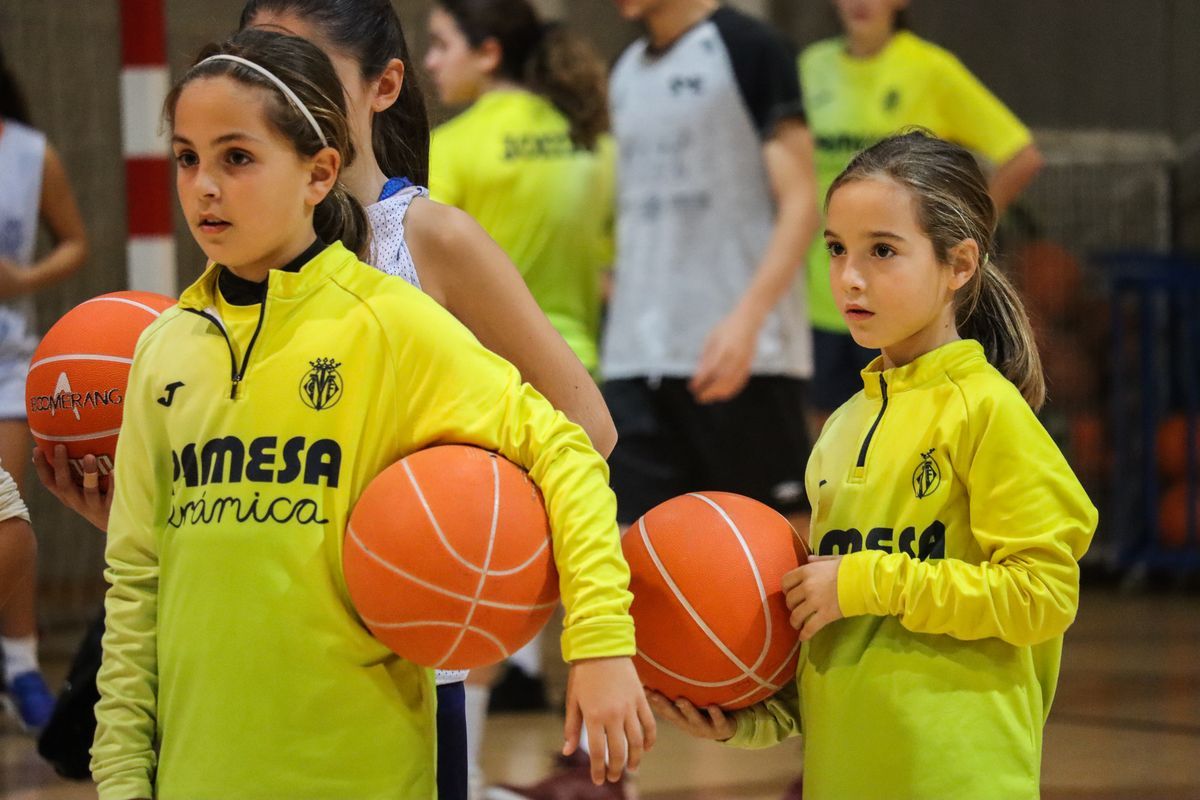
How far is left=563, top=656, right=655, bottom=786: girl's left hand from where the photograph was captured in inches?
80.3

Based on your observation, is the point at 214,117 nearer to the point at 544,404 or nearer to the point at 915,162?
the point at 544,404

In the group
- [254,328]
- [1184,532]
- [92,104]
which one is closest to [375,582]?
[254,328]

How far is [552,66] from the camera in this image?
4887 mm

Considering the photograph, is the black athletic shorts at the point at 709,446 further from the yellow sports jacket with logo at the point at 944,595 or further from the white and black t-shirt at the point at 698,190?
the yellow sports jacket with logo at the point at 944,595

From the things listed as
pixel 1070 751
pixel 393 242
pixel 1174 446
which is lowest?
pixel 1070 751

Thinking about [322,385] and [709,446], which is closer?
[322,385]

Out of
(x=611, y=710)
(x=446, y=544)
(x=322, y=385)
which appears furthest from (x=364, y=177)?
(x=611, y=710)

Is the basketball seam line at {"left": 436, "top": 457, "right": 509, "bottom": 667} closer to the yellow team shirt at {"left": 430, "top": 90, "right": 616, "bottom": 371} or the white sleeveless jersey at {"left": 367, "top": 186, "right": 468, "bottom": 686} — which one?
the white sleeveless jersey at {"left": 367, "top": 186, "right": 468, "bottom": 686}

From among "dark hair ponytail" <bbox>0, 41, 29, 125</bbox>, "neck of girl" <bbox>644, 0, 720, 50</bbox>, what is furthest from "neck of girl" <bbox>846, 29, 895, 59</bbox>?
"dark hair ponytail" <bbox>0, 41, 29, 125</bbox>

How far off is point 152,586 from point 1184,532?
7332 millimetres

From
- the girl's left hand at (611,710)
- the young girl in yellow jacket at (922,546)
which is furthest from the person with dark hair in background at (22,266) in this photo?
the girl's left hand at (611,710)

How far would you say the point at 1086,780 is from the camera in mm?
4500

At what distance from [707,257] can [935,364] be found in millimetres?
2193

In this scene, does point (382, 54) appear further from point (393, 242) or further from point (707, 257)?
point (707, 257)
